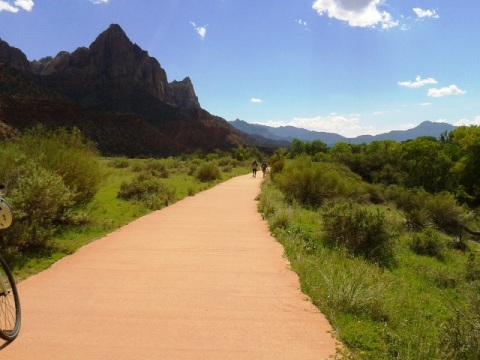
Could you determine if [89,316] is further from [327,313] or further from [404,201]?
[404,201]

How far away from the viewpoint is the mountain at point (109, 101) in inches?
2643

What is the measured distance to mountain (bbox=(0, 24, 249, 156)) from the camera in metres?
67.1

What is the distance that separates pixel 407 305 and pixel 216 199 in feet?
43.4

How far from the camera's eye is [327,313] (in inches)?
193

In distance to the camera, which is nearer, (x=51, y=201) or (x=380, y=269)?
(x=380, y=269)

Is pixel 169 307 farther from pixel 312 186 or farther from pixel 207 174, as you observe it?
pixel 207 174

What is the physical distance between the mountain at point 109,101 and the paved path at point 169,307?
6337cm

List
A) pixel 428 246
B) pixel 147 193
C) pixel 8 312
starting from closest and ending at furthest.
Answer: pixel 8 312, pixel 428 246, pixel 147 193

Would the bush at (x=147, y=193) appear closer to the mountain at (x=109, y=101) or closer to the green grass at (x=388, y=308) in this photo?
the green grass at (x=388, y=308)

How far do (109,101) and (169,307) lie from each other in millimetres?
108218

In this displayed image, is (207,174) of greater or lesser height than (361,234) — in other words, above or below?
above

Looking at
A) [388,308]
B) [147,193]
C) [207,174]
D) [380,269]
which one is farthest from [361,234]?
[207,174]

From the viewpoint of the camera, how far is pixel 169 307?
5051mm

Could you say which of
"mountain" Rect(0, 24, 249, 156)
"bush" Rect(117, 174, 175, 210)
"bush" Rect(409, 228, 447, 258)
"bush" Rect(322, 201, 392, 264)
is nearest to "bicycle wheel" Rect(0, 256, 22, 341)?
"bush" Rect(322, 201, 392, 264)
